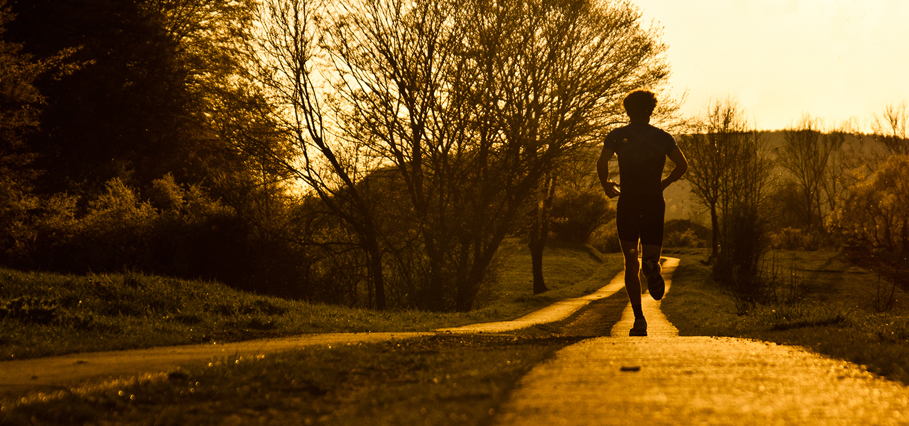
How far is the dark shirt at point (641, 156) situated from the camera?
6.41 metres

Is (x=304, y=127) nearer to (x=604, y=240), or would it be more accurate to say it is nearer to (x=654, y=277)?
(x=654, y=277)

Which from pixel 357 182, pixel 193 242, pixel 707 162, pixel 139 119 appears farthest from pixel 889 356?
pixel 707 162

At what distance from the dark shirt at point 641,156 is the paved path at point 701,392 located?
8.28ft

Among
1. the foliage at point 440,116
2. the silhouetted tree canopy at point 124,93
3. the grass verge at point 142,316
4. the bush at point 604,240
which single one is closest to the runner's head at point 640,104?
the grass verge at point 142,316

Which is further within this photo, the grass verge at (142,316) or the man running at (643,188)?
the grass verge at (142,316)

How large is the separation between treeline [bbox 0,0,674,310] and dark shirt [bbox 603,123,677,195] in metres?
11.6

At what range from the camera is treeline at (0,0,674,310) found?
17969 millimetres

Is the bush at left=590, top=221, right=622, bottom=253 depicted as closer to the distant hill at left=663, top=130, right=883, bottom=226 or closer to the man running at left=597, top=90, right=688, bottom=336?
the distant hill at left=663, top=130, right=883, bottom=226

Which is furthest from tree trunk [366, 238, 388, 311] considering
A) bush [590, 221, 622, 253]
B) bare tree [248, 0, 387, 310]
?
bush [590, 221, 622, 253]

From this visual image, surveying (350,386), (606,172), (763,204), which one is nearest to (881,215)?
(763,204)

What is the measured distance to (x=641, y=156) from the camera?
252 inches

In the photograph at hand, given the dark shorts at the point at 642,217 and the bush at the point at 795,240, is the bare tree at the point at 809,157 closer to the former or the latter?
the bush at the point at 795,240

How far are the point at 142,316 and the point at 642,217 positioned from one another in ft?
28.3

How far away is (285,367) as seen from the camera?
421 cm
